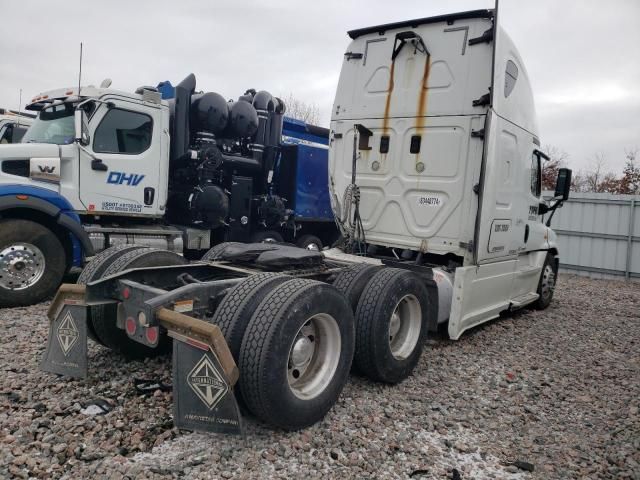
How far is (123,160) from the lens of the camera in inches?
265

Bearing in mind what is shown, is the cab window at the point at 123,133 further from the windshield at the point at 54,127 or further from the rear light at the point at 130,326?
the rear light at the point at 130,326

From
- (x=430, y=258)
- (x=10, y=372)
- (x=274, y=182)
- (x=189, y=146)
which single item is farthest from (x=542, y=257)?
(x=10, y=372)

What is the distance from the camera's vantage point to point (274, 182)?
8.88 metres

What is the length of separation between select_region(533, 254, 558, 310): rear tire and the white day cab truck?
0.03 m

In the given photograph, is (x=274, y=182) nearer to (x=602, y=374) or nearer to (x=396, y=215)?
(x=396, y=215)

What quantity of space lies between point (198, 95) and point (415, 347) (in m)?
5.30

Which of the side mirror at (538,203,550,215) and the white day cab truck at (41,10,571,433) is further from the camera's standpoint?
the side mirror at (538,203,550,215)

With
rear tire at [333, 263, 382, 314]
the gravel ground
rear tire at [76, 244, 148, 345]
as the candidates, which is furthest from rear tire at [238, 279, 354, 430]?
rear tire at [76, 244, 148, 345]

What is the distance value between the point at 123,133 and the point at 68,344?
420 cm

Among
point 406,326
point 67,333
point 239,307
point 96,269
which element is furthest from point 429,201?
point 67,333

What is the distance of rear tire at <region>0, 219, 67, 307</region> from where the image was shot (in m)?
5.49

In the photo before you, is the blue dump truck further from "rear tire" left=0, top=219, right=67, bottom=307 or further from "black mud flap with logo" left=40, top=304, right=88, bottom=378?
"black mud flap with logo" left=40, top=304, right=88, bottom=378

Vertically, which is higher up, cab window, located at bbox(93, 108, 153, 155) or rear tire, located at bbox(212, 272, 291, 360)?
cab window, located at bbox(93, 108, 153, 155)

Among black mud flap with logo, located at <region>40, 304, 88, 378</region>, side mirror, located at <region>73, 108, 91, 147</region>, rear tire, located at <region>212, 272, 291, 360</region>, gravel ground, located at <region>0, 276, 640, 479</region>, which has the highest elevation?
side mirror, located at <region>73, 108, 91, 147</region>
